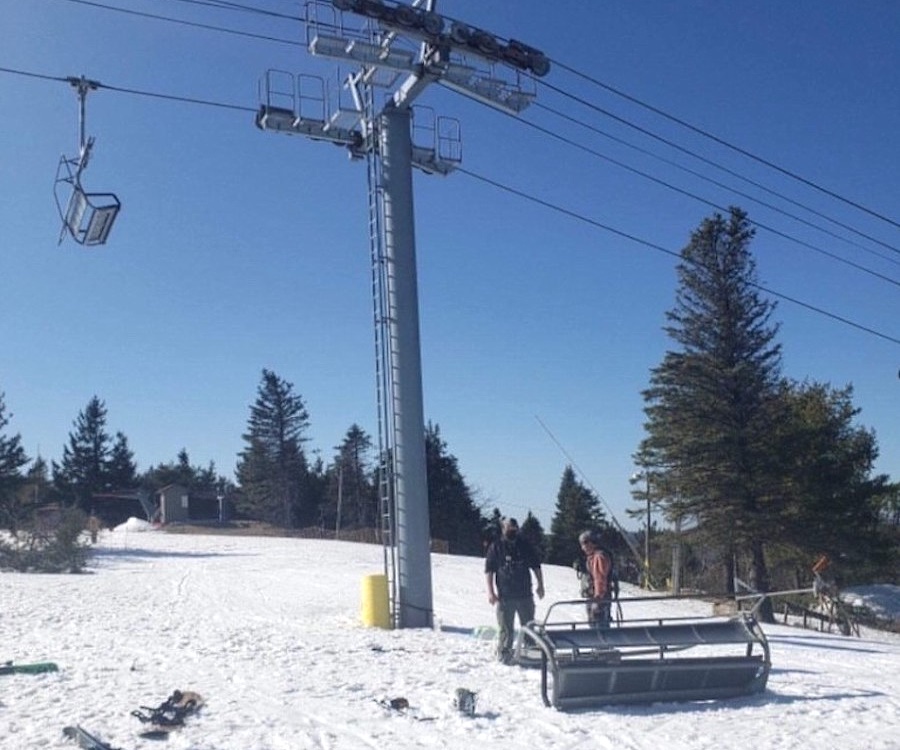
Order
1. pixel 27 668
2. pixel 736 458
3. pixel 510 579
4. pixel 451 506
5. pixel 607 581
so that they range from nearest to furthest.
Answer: pixel 27 668 < pixel 510 579 < pixel 607 581 < pixel 736 458 < pixel 451 506

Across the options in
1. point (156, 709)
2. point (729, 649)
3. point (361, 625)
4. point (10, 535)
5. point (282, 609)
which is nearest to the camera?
point (156, 709)

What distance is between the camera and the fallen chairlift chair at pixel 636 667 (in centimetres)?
940

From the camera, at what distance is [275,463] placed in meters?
92.3

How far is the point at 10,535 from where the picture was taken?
31234 mm

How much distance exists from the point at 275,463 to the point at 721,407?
2424 inches

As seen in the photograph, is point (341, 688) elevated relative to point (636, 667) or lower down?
lower down

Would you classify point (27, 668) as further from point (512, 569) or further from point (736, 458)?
point (736, 458)

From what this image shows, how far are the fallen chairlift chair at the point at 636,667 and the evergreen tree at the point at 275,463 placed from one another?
266ft

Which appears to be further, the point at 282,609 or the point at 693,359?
the point at 693,359

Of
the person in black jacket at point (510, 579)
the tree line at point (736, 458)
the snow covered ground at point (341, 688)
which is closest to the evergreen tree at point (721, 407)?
the tree line at point (736, 458)

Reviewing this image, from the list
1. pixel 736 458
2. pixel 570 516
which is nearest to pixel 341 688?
pixel 736 458

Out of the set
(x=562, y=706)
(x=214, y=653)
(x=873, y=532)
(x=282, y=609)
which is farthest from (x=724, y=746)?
(x=873, y=532)

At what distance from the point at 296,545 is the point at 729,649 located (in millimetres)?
32217

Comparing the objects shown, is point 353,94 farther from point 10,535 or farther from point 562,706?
point 10,535
